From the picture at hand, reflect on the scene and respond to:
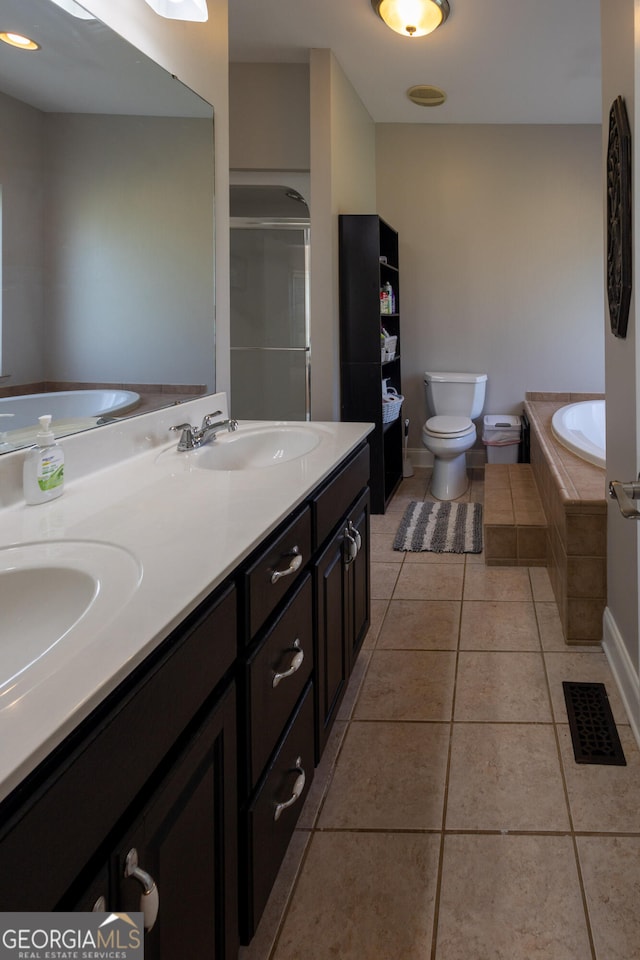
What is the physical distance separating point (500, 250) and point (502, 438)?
1.46 m

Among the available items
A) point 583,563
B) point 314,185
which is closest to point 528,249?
point 314,185

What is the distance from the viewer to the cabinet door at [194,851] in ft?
2.37

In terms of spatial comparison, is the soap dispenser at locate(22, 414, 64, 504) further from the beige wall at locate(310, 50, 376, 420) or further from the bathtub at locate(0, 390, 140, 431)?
the beige wall at locate(310, 50, 376, 420)

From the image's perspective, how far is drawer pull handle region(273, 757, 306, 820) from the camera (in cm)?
120

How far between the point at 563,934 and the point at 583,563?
1.36 meters

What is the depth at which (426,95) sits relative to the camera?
4.34 metres

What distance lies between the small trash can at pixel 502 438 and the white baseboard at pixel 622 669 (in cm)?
255

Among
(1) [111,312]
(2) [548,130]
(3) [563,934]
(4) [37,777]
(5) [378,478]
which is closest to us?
(4) [37,777]

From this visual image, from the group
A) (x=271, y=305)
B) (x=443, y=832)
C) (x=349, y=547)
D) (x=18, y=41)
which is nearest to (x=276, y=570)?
(x=349, y=547)

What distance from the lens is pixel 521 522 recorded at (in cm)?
324

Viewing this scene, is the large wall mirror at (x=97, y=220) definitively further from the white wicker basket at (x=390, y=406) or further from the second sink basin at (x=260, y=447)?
the white wicker basket at (x=390, y=406)

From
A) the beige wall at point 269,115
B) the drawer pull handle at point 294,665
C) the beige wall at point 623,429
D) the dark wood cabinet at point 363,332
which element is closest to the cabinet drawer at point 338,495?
the drawer pull handle at point 294,665

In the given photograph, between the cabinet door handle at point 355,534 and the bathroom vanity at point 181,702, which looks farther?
the cabinet door handle at point 355,534

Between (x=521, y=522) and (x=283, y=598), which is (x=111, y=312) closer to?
(x=283, y=598)
